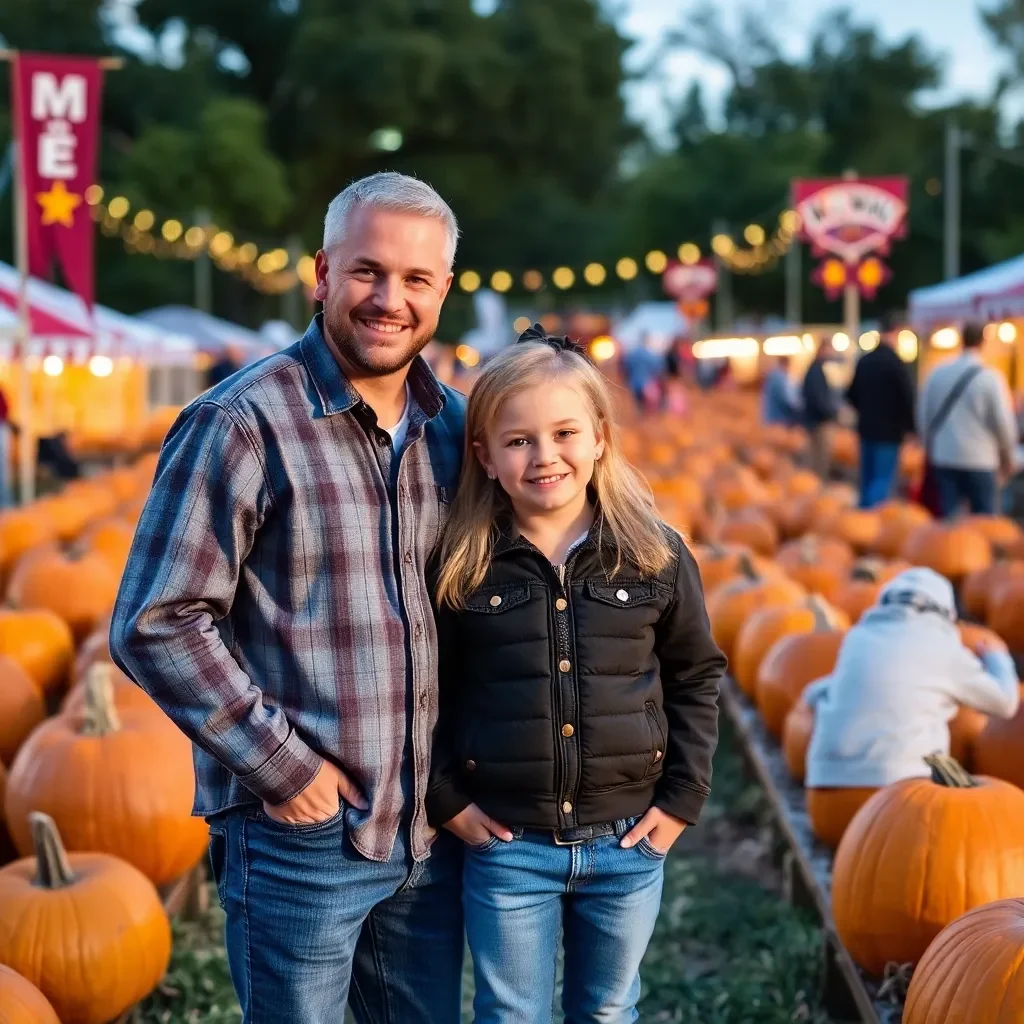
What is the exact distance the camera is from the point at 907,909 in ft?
11.3

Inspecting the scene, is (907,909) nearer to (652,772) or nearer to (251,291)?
(652,772)

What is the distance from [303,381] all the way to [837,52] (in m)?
74.6

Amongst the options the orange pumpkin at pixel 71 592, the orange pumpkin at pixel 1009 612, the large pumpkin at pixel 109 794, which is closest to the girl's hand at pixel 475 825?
the large pumpkin at pixel 109 794

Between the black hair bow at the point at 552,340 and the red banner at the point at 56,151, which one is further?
the red banner at the point at 56,151

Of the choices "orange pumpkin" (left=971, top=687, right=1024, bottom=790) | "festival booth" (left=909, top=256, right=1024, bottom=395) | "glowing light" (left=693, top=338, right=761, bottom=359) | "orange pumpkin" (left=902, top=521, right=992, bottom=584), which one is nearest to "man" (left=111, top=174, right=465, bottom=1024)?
"orange pumpkin" (left=971, top=687, right=1024, bottom=790)

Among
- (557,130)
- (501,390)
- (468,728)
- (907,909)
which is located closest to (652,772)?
(468,728)

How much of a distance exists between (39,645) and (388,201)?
14.1ft

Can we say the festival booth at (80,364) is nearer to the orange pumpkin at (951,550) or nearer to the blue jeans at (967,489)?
the blue jeans at (967,489)

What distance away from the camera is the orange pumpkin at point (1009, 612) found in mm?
7074

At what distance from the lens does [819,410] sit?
46.3 feet

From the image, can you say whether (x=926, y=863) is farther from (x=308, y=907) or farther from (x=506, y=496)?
(x=308, y=907)

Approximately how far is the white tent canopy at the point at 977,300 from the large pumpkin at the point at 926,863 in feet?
28.4

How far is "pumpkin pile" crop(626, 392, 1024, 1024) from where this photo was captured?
9.56ft

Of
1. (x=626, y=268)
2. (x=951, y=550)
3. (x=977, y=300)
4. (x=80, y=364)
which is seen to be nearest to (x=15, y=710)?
(x=951, y=550)
